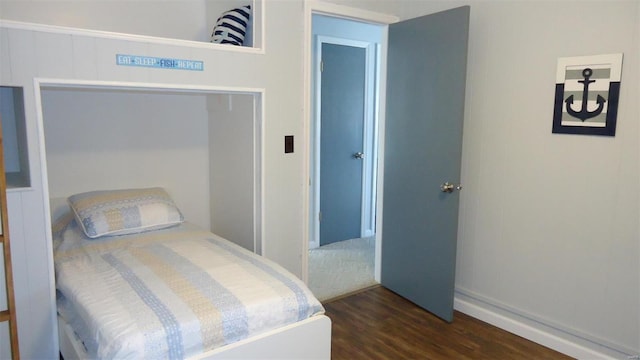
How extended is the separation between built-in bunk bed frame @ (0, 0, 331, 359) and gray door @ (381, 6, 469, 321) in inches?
49.3

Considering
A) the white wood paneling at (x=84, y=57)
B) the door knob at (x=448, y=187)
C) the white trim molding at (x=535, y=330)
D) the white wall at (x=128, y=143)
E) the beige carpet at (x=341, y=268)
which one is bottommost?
the beige carpet at (x=341, y=268)

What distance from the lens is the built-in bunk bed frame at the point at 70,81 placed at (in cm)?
189

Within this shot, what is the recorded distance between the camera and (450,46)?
2773 mm

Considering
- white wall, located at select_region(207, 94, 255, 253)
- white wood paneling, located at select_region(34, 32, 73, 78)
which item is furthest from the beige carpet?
white wood paneling, located at select_region(34, 32, 73, 78)

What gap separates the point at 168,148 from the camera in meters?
3.16

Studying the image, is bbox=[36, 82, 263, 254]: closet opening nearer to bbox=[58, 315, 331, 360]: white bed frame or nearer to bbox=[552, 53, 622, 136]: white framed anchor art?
bbox=[58, 315, 331, 360]: white bed frame

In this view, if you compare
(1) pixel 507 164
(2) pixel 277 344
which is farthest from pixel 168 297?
(1) pixel 507 164

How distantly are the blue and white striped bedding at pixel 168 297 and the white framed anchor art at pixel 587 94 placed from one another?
1686mm

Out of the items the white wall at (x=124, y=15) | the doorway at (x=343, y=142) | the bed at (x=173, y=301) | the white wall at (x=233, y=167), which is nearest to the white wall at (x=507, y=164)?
the white wall at (x=233, y=167)

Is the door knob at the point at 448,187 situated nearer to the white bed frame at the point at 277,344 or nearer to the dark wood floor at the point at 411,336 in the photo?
the dark wood floor at the point at 411,336

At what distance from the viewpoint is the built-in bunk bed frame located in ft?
6.19

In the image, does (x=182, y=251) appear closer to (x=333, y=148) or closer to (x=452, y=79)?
(x=452, y=79)

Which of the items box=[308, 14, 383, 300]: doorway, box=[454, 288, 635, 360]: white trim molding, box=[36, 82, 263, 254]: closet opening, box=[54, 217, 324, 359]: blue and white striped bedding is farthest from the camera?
box=[308, 14, 383, 300]: doorway

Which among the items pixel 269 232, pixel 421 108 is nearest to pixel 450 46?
pixel 421 108
